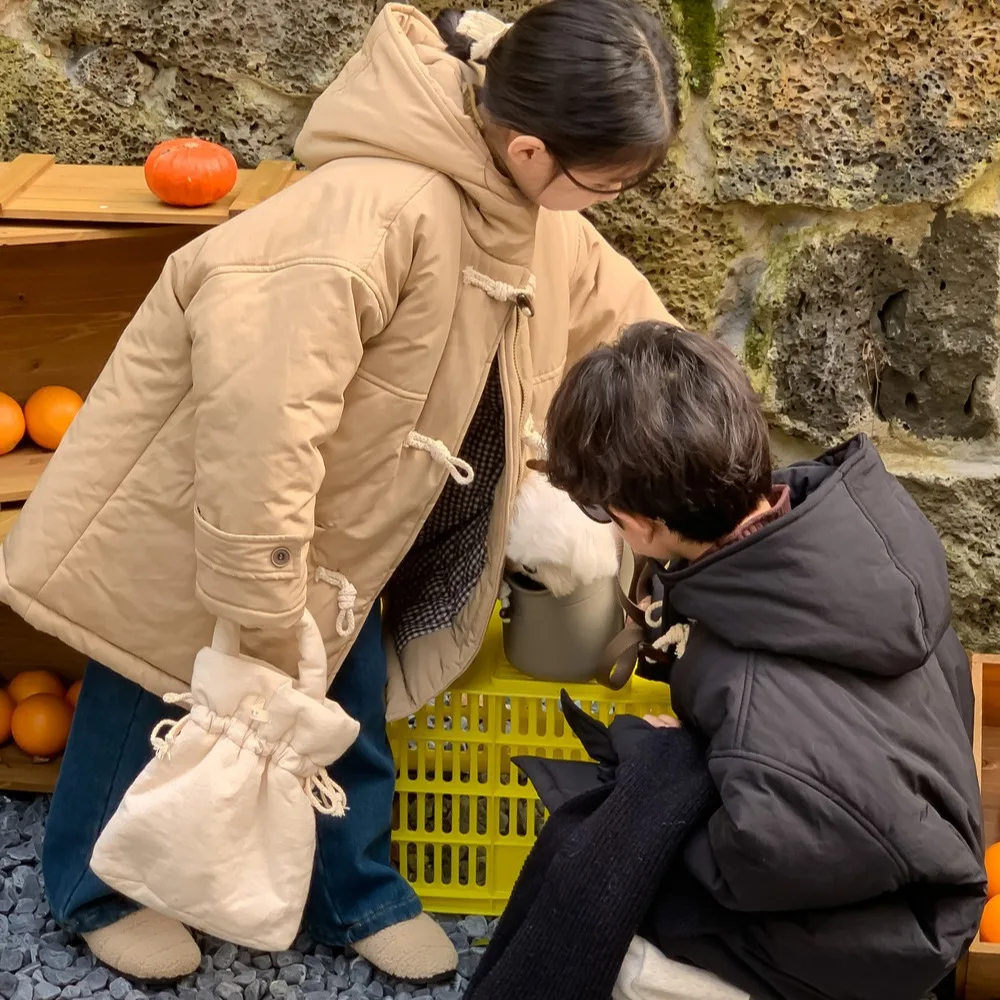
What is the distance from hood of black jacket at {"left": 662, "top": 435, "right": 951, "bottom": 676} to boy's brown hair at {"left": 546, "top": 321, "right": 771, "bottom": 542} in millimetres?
59

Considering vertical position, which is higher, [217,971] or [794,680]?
[794,680]

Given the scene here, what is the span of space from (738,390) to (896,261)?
2.65 feet

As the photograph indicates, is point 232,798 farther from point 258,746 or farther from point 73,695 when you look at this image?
point 73,695

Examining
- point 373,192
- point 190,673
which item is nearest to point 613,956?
point 190,673

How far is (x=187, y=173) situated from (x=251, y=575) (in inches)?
23.9

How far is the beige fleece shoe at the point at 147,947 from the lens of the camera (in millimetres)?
1743

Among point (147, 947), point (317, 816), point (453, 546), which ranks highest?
point (453, 546)

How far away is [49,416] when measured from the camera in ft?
6.62

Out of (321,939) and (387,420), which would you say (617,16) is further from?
(321,939)

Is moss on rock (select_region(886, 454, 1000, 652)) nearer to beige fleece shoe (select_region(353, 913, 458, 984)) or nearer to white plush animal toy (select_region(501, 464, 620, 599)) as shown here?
white plush animal toy (select_region(501, 464, 620, 599))

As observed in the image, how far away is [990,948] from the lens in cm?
152

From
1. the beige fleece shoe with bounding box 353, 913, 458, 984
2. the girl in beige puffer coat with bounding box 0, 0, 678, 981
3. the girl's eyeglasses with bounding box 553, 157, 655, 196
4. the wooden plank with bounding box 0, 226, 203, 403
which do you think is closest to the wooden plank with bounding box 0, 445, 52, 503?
the wooden plank with bounding box 0, 226, 203, 403

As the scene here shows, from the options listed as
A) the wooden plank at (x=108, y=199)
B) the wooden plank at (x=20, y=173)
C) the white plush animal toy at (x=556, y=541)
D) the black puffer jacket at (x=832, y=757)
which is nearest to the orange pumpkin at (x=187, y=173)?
the wooden plank at (x=108, y=199)

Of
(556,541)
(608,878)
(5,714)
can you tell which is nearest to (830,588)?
(608,878)
